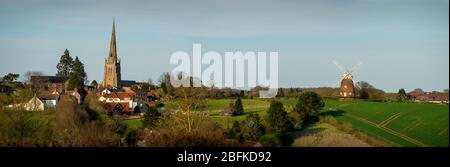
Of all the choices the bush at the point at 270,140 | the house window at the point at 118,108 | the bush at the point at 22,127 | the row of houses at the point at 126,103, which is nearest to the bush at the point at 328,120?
the bush at the point at 270,140

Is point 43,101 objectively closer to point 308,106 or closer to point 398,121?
point 308,106

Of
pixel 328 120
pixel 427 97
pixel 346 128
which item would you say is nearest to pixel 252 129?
pixel 346 128

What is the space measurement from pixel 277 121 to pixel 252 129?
2.16 m

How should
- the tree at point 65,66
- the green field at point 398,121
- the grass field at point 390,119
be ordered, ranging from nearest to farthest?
the green field at point 398,121, the grass field at point 390,119, the tree at point 65,66

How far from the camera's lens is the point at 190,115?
68.0 ft

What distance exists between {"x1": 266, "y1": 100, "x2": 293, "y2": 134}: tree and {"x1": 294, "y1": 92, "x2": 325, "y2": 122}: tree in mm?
4866

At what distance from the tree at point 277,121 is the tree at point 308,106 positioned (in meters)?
4.87

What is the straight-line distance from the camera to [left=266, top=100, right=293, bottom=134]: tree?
26484mm

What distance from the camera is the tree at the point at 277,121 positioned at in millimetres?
26484

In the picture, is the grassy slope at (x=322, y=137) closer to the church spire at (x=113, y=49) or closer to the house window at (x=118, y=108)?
the house window at (x=118, y=108)

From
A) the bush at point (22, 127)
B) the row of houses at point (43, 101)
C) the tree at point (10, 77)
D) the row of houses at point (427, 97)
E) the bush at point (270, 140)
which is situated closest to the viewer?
the bush at point (22, 127)
